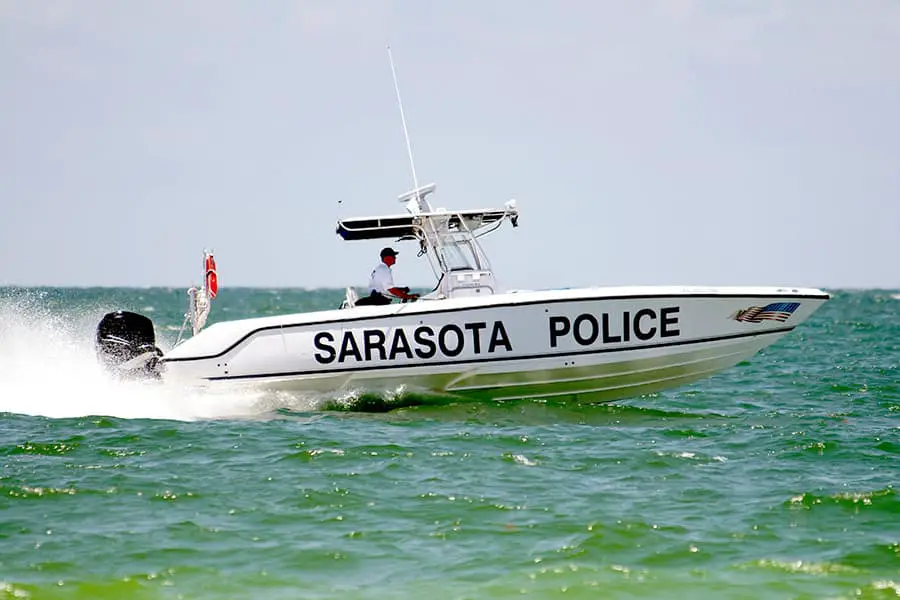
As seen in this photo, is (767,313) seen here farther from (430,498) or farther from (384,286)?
(430,498)

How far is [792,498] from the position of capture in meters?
8.76

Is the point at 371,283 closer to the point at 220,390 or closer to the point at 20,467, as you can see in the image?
the point at 220,390

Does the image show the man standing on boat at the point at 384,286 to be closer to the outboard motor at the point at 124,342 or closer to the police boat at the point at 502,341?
the police boat at the point at 502,341

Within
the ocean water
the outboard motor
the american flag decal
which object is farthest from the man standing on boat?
the american flag decal

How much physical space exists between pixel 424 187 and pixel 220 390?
335 centimetres

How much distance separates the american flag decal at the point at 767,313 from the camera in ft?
40.8

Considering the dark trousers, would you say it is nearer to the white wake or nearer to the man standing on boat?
the man standing on boat

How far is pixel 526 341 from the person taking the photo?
12.3m

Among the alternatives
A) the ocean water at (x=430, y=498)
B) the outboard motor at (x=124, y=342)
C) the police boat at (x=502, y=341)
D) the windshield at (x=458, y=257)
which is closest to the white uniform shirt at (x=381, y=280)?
the police boat at (x=502, y=341)

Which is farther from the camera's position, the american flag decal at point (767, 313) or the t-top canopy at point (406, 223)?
the t-top canopy at point (406, 223)

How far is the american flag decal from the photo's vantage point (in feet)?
40.8

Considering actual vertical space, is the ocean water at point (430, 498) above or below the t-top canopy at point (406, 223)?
below

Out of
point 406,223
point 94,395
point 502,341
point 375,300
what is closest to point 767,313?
point 502,341

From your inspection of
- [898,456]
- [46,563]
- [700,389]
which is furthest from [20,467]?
[700,389]
